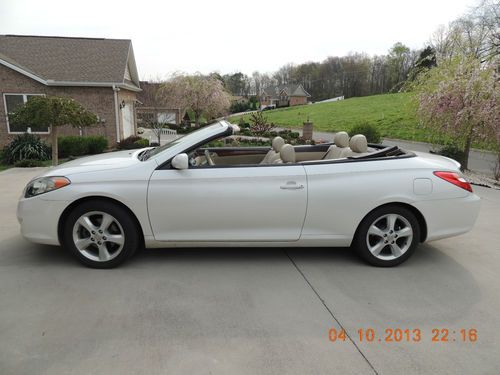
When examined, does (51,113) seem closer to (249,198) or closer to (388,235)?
(249,198)

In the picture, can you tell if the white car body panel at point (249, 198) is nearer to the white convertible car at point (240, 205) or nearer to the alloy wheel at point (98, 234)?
the white convertible car at point (240, 205)

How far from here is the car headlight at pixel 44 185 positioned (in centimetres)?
344

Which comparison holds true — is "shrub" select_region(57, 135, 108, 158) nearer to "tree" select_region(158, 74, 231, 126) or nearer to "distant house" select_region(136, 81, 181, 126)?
"distant house" select_region(136, 81, 181, 126)

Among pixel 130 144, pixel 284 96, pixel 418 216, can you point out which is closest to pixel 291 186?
pixel 418 216

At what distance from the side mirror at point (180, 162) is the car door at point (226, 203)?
0.25 ft

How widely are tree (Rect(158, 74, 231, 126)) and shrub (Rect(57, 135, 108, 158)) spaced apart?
662 inches

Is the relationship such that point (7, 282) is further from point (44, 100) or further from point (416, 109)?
point (416, 109)

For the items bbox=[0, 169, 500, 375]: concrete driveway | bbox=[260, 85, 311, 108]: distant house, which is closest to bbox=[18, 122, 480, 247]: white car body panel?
bbox=[0, 169, 500, 375]: concrete driveway

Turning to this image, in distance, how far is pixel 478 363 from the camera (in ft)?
7.62

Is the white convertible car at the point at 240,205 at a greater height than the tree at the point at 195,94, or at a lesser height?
lesser

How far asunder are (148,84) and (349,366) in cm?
2758

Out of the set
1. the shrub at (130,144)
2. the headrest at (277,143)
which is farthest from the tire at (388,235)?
the shrub at (130,144)

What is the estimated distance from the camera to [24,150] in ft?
38.7

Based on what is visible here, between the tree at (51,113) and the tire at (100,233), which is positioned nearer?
the tire at (100,233)
